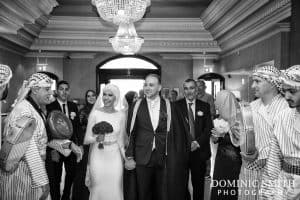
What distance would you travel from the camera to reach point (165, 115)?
4.71m

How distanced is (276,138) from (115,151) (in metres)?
2.47

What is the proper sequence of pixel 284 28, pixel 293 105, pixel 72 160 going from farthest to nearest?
1. pixel 284 28
2. pixel 72 160
3. pixel 293 105

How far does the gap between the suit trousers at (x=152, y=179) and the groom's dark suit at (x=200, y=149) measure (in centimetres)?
98

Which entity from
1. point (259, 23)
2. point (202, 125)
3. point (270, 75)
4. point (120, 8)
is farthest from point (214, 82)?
point (270, 75)

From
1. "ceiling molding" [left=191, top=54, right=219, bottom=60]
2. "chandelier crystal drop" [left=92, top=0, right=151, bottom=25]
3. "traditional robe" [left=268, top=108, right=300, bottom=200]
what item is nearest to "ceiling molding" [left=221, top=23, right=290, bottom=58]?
"chandelier crystal drop" [left=92, top=0, right=151, bottom=25]

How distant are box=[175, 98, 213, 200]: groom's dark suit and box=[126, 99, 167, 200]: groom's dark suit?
3.06 feet

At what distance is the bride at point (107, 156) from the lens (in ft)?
15.6

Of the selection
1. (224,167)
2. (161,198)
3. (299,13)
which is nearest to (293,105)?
(224,167)

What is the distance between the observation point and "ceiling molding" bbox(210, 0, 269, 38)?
24.2ft

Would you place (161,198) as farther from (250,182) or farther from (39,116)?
(39,116)

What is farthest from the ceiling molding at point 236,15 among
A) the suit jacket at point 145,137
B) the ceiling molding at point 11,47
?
the ceiling molding at point 11,47

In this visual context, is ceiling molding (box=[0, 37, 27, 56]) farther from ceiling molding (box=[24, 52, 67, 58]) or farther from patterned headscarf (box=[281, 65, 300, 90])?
patterned headscarf (box=[281, 65, 300, 90])

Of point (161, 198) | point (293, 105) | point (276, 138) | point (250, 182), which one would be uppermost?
point (293, 105)

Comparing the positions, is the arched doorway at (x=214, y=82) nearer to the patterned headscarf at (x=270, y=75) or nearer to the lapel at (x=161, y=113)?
the lapel at (x=161, y=113)
